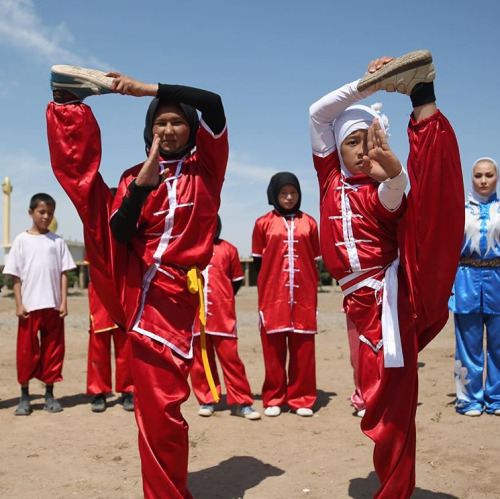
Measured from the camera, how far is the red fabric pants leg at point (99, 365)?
20.5 ft

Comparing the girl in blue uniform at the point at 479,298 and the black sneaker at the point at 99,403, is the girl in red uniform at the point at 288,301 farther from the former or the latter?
the black sneaker at the point at 99,403

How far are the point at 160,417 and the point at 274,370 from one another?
10.4ft

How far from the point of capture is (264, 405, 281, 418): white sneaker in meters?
5.98

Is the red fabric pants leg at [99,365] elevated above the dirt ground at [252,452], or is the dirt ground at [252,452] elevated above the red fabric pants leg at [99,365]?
the red fabric pants leg at [99,365]

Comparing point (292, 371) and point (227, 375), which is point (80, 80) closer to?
point (227, 375)

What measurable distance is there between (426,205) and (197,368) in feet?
12.9

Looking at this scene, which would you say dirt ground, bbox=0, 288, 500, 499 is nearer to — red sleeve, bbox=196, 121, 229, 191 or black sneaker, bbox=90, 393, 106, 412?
black sneaker, bbox=90, 393, 106, 412

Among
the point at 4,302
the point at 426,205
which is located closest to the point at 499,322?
the point at 426,205

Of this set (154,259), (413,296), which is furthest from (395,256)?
(154,259)

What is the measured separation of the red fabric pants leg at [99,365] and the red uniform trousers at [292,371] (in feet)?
5.46

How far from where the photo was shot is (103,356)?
6.35 metres

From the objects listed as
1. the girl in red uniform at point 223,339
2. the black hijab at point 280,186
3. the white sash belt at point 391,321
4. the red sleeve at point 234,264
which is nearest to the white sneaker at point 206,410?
the girl in red uniform at point 223,339

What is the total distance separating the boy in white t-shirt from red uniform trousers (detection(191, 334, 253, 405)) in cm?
144

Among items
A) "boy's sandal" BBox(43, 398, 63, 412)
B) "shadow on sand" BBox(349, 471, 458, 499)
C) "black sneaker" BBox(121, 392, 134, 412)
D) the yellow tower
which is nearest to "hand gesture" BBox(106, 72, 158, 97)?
"shadow on sand" BBox(349, 471, 458, 499)
